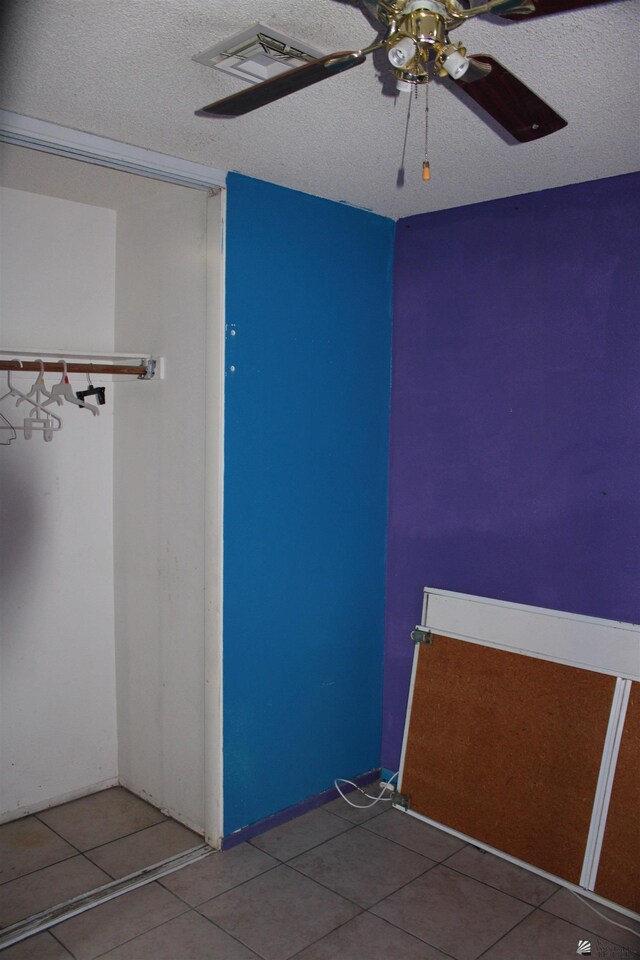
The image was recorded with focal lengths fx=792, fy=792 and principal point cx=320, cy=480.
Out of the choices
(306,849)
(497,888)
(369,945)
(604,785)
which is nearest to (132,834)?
(306,849)

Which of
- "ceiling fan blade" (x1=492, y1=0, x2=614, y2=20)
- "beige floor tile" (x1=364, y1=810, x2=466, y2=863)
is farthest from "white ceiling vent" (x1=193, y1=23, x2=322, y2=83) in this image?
"beige floor tile" (x1=364, y1=810, x2=466, y2=863)

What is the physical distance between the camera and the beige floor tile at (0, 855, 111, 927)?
2666 mm

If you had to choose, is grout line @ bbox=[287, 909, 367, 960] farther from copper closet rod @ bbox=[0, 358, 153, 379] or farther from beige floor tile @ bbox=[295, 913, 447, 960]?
copper closet rod @ bbox=[0, 358, 153, 379]

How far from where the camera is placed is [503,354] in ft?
10.5

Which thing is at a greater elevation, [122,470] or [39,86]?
[39,86]

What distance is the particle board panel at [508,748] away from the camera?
2.85 meters

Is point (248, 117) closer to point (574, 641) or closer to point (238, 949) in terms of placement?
point (574, 641)

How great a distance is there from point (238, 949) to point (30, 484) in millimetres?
1930

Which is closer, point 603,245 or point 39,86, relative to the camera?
point 39,86

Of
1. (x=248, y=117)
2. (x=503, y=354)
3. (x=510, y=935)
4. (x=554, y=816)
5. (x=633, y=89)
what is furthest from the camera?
(x=503, y=354)

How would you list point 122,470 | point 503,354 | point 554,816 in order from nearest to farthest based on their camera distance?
point 554,816, point 503,354, point 122,470

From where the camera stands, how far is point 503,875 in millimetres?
2896

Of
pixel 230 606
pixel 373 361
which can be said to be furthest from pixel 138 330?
pixel 230 606

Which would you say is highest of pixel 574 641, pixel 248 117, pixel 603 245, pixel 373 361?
pixel 248 117
